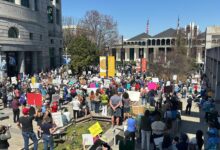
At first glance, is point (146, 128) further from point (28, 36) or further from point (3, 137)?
point (28, 36)

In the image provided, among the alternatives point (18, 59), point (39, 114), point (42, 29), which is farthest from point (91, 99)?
point (42, 29)

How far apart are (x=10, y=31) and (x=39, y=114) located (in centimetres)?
3134

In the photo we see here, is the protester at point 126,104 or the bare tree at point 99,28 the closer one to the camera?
the protester at point 126,104

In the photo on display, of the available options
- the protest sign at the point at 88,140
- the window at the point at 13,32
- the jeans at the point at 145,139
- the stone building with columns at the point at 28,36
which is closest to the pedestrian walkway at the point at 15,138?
the protest sign at the point at 88,140

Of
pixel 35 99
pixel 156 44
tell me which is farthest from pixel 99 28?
pixel 35 99

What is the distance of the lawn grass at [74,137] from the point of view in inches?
473

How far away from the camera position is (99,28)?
213 ft

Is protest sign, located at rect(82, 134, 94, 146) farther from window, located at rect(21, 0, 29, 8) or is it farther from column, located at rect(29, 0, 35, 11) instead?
column, located at rect(29, 0, 35, 11)

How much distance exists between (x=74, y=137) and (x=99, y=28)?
53.4m

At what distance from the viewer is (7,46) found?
39.6 m

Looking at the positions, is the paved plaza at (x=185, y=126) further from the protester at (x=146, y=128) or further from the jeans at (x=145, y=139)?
the protester at (x=146, y=128)

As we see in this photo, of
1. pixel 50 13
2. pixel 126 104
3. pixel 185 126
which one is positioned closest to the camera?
pixel 126 104

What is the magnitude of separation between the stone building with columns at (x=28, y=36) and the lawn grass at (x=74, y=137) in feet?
66.1

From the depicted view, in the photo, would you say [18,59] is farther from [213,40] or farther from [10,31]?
[213,40]
